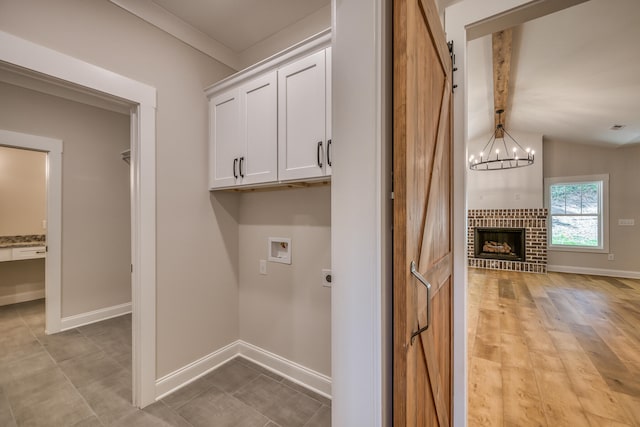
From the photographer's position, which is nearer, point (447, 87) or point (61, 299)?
point (447, 87)

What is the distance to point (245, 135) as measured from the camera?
1946 millimetres

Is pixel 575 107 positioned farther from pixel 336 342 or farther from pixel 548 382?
pixel 336 342

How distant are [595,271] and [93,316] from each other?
29.6ft

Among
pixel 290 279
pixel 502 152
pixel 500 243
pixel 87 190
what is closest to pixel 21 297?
pixel 87 190

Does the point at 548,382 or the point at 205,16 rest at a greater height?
the point at 205,16

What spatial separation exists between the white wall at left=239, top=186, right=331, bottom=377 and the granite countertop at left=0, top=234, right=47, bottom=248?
3649mm

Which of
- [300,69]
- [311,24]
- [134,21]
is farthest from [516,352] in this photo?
[134,21]

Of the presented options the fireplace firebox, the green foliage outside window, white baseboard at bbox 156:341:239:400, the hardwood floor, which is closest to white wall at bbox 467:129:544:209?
the green foliage outside window

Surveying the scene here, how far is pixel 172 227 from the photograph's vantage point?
1.93 m

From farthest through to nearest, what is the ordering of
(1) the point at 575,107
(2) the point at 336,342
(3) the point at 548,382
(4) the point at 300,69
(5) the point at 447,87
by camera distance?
(1) the point at 575,107
(3) the point at 548,382
(4) the point at 300,69
(5) the point at 447,87
(2) the point at 336,342

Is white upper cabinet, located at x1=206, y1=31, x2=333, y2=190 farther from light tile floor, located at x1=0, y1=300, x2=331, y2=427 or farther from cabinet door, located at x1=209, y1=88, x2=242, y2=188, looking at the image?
light tile floor, located at x1=0, y1=300, x2=331, y2=427

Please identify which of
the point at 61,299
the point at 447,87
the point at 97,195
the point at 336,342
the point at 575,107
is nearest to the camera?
the point at 336,342

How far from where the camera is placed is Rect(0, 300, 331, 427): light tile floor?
1.64 m

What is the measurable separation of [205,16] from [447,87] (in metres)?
1.84
